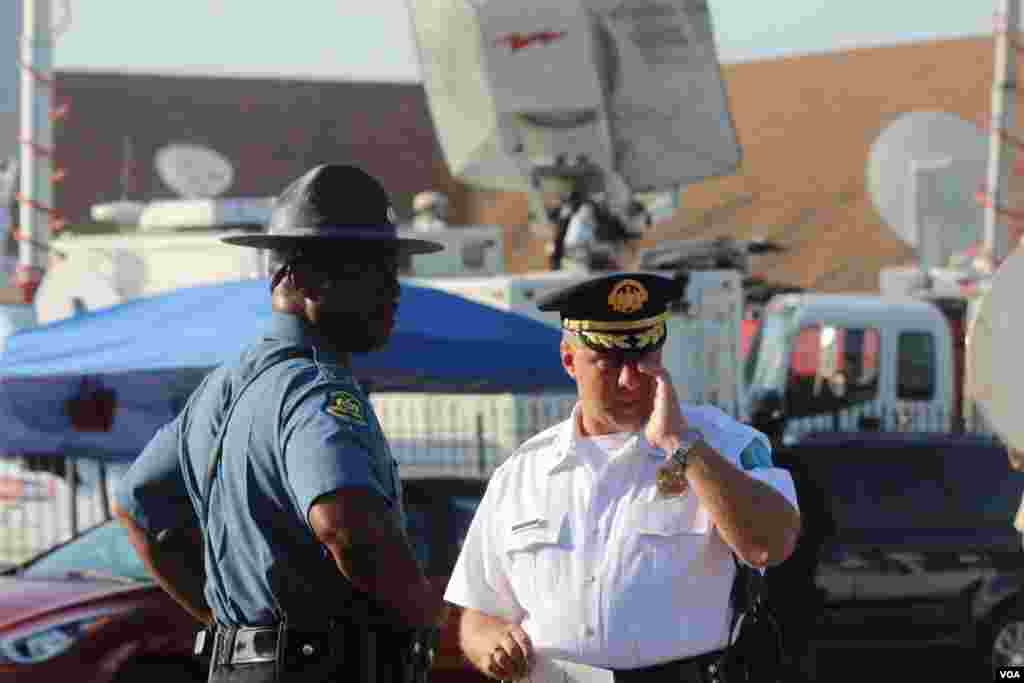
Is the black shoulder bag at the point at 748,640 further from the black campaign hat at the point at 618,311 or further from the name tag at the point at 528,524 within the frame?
the black campaign hat at the point at 618,311

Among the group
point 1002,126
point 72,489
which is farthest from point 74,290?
point 1002,126

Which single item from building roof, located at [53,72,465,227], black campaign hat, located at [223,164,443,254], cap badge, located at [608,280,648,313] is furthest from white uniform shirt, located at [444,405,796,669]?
building roof, located at [53,72,465,227]

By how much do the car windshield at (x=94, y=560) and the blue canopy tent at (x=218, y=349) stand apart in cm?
81

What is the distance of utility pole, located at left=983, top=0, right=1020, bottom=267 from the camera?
56.6 feet

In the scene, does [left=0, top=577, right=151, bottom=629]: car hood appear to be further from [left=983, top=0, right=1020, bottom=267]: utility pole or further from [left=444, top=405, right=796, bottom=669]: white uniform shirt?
[left=983, top=0, right=1020, bottom=267]: utility pole

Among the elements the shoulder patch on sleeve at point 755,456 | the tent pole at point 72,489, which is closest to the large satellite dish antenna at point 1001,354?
the shoulder patch on sleeve at point 755,456

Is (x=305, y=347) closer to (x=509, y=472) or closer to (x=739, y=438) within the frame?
(x=509, y=472)

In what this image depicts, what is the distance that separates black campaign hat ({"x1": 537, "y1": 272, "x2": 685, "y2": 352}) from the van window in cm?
1248

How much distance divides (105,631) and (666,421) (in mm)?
4909

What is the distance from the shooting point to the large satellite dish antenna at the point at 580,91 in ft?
52.1

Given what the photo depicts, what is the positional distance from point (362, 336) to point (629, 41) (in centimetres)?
1252

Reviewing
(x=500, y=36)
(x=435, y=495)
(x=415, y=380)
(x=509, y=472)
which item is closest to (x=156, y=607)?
(x=435, y=495)

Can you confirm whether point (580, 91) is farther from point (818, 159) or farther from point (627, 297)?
point (818, 159)

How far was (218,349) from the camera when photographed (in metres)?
9.14
